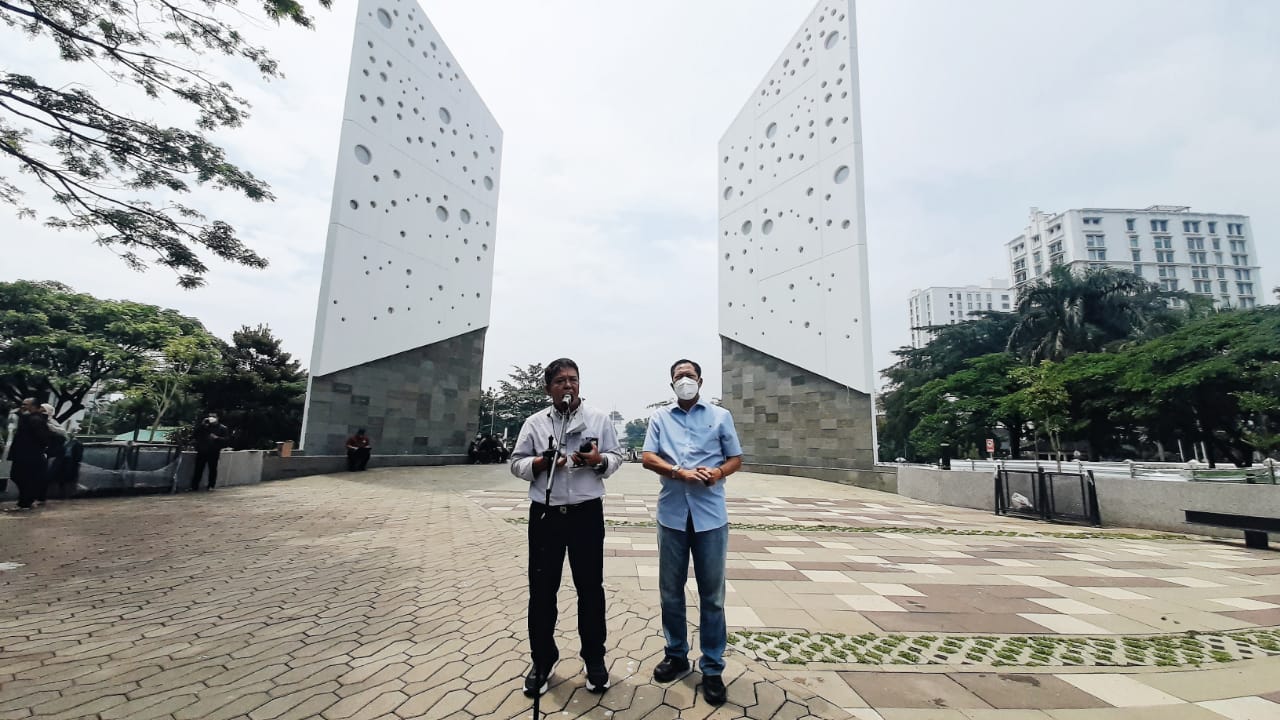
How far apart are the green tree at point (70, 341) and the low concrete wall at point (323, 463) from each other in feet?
46.0

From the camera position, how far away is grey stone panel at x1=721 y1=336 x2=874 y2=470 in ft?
58.9

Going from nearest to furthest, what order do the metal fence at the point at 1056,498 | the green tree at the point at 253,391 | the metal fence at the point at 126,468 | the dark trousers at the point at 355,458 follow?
the metal fence at the point at 126,468, the metal fence at the point at 1056,498, the dark trousers at the point at 355,458, the green tree at the point at 253,391

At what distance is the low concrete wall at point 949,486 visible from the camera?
11.6 metres

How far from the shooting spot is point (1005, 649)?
9.67ft

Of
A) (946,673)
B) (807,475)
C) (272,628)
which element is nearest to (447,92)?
(807,475)

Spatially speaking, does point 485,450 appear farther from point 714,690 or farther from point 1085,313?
point 1085,313

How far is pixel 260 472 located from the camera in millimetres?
13172

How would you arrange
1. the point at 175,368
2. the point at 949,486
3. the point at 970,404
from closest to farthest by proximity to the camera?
the point at 949,486, the point at 970,404, the point at 175,368

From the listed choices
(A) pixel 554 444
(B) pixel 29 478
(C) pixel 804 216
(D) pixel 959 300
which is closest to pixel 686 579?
(A) pixel 554 444

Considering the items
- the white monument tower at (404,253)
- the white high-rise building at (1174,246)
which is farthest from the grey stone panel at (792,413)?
the white high-rise building at (1174,246)

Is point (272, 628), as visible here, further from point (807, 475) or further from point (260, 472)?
point (807, 475)

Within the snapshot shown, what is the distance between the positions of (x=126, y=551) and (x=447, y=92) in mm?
22259

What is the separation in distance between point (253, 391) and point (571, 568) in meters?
29.6

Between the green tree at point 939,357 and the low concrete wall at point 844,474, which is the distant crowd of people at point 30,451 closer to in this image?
the low concrete wall at point 844,474
